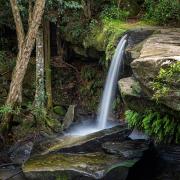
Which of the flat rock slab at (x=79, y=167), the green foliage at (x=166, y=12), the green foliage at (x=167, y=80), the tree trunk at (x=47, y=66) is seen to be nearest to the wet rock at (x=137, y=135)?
the flat rock slab at (x=79, y=167)

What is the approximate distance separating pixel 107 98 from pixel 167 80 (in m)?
5.91

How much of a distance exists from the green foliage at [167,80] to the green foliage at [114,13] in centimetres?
724

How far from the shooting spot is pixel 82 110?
611 inches

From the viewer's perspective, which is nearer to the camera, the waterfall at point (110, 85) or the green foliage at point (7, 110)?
the green foliage at point (7, 110)

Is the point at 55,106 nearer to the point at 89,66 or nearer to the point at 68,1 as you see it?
the point at 89,66

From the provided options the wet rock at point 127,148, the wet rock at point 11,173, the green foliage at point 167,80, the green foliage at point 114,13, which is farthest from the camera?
the green foliage at point 114,13

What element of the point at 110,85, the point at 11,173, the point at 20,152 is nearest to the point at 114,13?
the point at 110,85

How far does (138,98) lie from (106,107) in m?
4.27

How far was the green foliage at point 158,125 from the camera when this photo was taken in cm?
948

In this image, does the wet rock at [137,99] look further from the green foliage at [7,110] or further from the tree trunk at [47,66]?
the tree trunk at [47,66]

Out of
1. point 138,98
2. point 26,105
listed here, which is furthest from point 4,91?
point 138,98

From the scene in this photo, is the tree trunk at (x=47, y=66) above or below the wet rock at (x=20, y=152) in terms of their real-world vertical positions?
above

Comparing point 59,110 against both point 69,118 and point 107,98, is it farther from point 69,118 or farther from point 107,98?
point 107,98

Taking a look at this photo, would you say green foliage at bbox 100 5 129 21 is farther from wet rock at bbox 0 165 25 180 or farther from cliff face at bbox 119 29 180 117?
wet rock at bbox 0 165 25 180
